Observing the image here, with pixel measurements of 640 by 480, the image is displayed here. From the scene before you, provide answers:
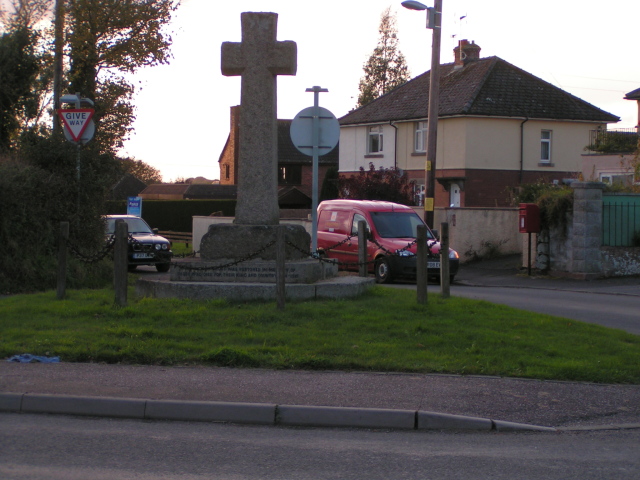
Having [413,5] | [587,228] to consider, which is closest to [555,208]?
[587,228]

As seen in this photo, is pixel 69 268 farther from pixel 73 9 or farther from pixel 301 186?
pixel 301 186

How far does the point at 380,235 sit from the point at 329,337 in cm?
1129

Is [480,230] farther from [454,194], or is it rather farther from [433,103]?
[454,194]

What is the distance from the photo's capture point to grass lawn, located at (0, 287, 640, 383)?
8.61 m

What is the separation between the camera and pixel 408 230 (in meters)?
21.2

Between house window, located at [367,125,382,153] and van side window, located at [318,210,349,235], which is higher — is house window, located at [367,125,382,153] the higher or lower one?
the higher one

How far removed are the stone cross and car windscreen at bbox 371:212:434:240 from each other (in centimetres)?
868

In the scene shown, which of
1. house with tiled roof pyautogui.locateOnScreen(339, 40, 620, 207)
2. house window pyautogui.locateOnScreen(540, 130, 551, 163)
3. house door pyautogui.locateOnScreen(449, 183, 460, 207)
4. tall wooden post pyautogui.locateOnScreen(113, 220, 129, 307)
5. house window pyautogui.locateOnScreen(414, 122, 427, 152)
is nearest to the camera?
tall wooden post pyautogui.locateOnScreen(113, 220, 129, 307)

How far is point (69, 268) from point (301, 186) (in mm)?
44130

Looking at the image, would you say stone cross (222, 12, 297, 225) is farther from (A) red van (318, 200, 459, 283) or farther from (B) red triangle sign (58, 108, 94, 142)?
(A) red van (318, 200, 459, 283)

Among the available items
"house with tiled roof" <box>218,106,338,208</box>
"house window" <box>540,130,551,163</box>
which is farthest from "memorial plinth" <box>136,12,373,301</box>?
"house with tiled roof" <box>218,106,338,208</box>

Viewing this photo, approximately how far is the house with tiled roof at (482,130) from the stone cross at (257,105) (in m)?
25.1

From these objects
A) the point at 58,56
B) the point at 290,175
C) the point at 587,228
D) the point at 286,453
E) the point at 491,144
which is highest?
the point at 58,56

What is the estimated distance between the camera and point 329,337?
31.4 feet
